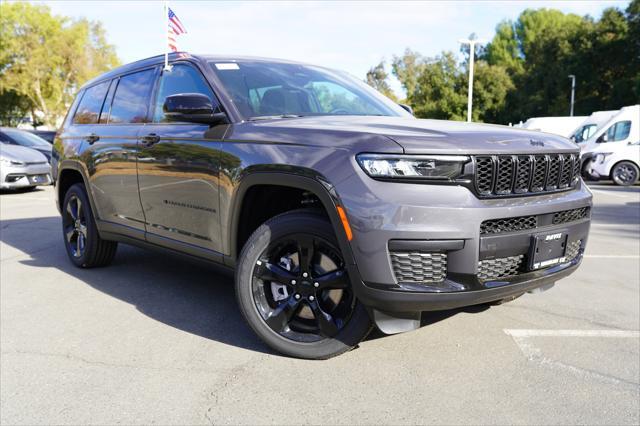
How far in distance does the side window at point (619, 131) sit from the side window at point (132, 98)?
15.5 metres

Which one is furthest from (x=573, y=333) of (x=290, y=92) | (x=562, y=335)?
(x=290, y=92)

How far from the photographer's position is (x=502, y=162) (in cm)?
273

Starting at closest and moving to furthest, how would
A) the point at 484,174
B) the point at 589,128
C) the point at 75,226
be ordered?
the point at 484,174
the point at 75,226
the point at 589,128

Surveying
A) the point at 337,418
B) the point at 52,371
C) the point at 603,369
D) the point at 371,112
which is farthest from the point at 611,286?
the point at 52,371

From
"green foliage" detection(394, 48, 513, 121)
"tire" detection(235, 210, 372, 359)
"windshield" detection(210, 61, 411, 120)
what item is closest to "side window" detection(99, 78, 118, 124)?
"windshield" detection(210, 61, 411, 120)

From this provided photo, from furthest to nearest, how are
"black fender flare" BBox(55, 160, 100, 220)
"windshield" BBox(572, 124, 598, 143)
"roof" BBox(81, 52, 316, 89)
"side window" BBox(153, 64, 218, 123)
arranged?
"windshield" BBox(572, 124, 598, 143)
"black fender flare" BBox(55, 160, 100, 220)
"roof" BBox(81, 52, 316, 89)
"side window" BBox(153, 64, 218, 123)

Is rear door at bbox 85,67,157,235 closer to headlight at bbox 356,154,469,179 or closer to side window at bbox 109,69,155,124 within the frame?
side window at bbox 109,69,155,124

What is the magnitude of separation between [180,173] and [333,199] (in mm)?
1417

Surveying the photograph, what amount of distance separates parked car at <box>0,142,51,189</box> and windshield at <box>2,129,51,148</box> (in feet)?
6.19

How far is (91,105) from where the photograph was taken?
17.3 ft

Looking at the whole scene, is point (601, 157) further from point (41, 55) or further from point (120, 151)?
point (41, 55)

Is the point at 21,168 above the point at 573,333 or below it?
above

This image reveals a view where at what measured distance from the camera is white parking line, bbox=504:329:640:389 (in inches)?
115

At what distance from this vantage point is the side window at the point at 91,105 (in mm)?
5092
